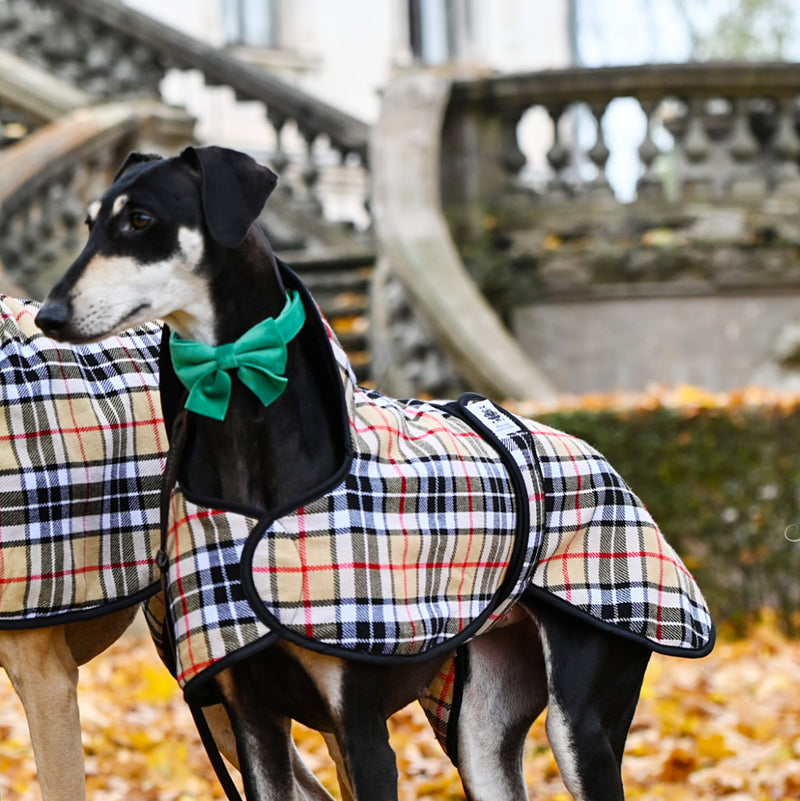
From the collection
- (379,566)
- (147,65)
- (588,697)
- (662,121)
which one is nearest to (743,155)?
(662,121)

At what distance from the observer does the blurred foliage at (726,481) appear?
802cm

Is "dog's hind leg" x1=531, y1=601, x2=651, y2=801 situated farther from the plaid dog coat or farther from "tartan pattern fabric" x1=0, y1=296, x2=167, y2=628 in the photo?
"tartan pattern fabric" x1=0, y1=296, x2=167, y2=628

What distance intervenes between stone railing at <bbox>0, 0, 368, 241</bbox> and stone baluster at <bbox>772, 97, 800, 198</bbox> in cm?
382

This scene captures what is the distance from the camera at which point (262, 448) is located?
3160 millimetres

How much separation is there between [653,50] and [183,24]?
9971 mm

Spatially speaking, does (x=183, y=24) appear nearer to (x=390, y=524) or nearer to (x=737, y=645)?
(x=737, y=645)

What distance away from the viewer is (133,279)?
294cm

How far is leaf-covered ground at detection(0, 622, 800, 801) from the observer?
5754mm

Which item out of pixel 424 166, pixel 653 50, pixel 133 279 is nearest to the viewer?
pixel 133 279

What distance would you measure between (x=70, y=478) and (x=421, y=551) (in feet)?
3.34

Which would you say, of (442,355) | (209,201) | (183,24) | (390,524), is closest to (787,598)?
(442,355)

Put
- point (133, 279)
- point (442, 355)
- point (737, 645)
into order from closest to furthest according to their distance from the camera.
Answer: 1. point (133, 279)
2. point (737, 645)
3. point (442, 355)

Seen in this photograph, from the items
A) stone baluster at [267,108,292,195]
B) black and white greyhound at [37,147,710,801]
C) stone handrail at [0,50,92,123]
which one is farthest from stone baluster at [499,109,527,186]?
black and white greyhound at [37,147,710,801]

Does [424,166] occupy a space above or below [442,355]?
above
